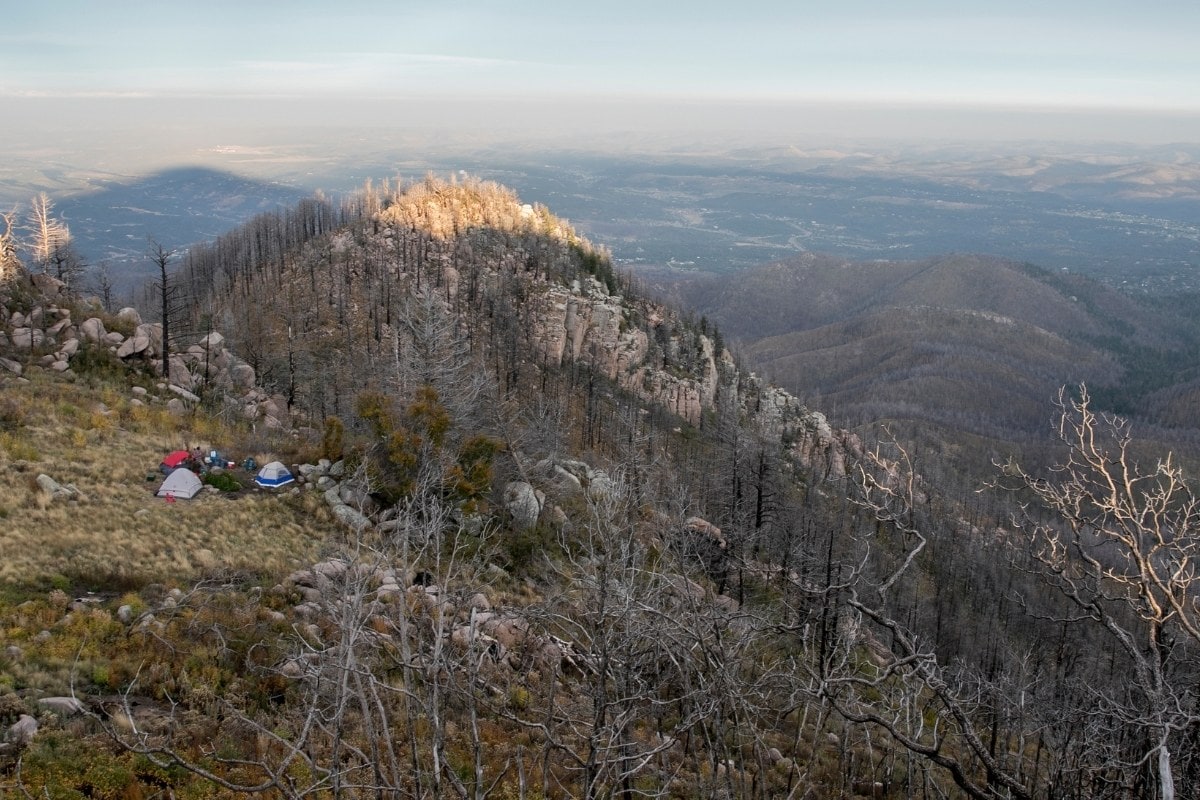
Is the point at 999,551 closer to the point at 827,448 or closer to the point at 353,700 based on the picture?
the point at 827,448

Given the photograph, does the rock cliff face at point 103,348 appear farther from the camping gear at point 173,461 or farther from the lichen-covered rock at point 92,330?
the camping gear at point 173,461

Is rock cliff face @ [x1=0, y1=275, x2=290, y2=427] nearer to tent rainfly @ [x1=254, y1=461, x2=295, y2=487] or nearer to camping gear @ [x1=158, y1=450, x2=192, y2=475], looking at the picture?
camping gear @ [x1=158, y1=450, x2=192, y2=475]

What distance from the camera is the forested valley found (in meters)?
7.74

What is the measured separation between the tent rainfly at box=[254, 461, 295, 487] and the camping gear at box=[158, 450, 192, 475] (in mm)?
2178

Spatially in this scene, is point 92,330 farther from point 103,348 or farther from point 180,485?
point 180,485

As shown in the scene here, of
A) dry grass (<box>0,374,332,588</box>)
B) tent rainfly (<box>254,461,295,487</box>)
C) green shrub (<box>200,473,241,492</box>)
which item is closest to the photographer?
dry grass (<box>0,374,332,588</box>)

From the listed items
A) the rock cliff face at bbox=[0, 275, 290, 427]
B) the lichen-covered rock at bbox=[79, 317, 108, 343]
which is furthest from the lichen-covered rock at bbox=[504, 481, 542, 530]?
the lichen-covered rock at bbox=[79, 317, 108, 343]

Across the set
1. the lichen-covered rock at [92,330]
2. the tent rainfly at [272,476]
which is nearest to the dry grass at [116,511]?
the tent rainfly at [272,476]

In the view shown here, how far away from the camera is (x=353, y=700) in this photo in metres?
13.5

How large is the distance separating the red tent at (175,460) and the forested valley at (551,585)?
2796mm

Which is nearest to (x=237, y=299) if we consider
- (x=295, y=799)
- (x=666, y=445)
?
(x=666, y=445)

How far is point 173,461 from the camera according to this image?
22.5 meters

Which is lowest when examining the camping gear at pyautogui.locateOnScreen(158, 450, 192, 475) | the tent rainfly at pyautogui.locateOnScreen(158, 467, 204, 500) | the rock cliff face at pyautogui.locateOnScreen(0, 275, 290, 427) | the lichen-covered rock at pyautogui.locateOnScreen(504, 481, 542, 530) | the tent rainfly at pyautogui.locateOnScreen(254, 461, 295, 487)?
the lichen-covered rock at pyautogui.locateOnScreen(504, 481, 542, 530)

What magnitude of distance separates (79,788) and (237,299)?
7352cm
